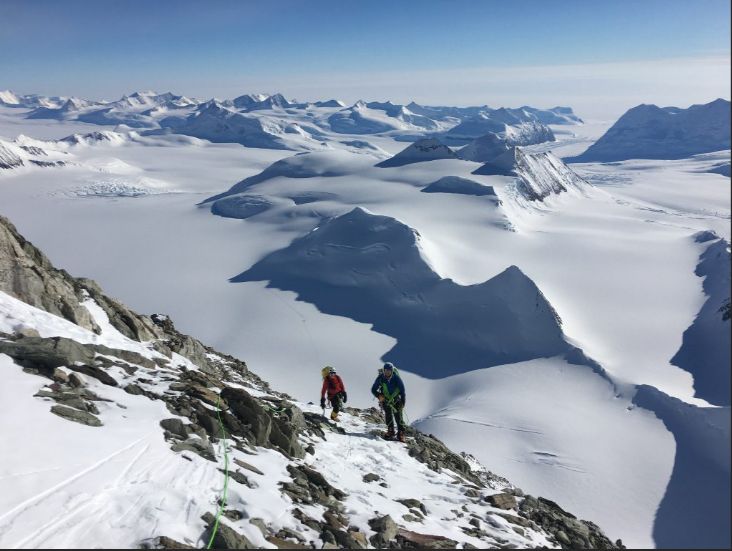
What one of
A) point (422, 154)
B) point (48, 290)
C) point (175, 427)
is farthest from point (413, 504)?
point (422, 154)

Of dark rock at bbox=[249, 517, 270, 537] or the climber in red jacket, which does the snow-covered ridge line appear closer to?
dark rock at bbox=[249, 517, 270, 537]

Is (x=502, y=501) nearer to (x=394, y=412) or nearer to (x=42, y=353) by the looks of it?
(x=394, y=412)

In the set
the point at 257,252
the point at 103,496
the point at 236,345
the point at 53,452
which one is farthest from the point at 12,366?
the point at 257,252

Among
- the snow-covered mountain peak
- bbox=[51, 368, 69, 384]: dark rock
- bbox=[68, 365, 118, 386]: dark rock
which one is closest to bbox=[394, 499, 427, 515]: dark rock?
bbox=[68, 365, 118, 386]: dark rock

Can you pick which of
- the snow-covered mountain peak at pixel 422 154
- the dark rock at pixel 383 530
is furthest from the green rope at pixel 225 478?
the snow-covered mountain peak at pixel 422 154

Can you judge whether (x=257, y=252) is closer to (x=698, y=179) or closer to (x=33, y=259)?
(x=33, y=259)

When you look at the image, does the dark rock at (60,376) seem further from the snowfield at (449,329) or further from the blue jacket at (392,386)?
the blue jacket at (392,386)
